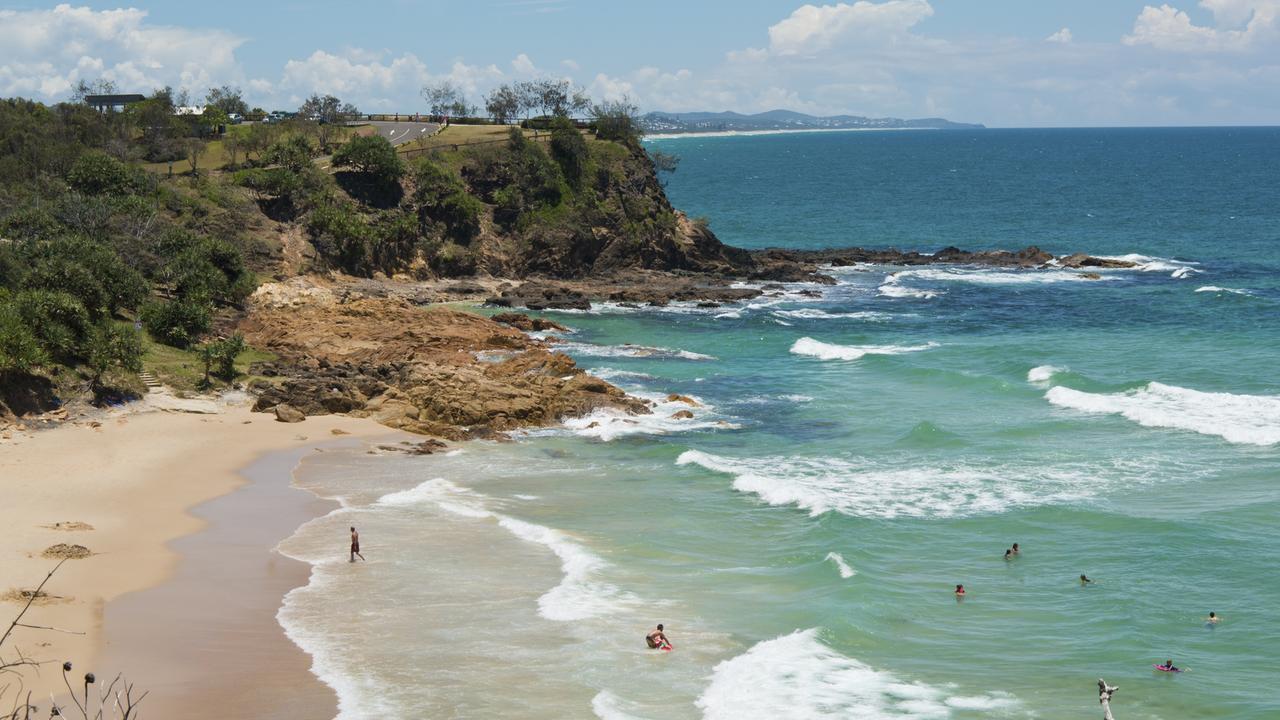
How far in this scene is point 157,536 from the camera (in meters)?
29.3

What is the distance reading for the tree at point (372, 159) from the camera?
237 ft

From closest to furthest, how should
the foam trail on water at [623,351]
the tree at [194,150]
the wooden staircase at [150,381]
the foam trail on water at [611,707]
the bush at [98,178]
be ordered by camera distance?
the foam trail on water at [611,707]
the wooden staircase at [150,381]
the foam trail on water at [623,351]
the bush at [98,178]
the tree at [194,150]

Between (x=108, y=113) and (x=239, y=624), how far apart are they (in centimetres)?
7060

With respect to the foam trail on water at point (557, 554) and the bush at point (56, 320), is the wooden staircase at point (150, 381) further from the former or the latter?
the foam trail on water at point (557, 554)

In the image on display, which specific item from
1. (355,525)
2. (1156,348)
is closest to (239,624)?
(355,525)

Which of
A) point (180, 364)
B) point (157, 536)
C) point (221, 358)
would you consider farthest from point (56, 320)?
point (157, 536)

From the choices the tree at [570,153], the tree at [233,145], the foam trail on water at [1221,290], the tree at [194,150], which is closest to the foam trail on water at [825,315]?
the foam trail on water at [1221,290]

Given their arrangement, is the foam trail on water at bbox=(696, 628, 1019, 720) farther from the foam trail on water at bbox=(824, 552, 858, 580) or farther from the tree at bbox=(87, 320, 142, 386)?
the tree at bbox=(87, 320, 142, 386)

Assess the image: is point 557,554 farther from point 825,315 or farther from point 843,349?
point 825,315

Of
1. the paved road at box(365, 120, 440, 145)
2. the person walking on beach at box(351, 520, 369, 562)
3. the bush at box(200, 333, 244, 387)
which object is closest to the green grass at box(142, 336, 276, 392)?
the bush at box(200, 333, 244, 387)

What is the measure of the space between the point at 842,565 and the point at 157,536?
668 inches

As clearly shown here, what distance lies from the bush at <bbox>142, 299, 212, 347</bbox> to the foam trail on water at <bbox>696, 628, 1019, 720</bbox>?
3138 centimetres

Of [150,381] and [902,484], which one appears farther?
[150,381]

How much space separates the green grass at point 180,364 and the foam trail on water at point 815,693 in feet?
89.3
